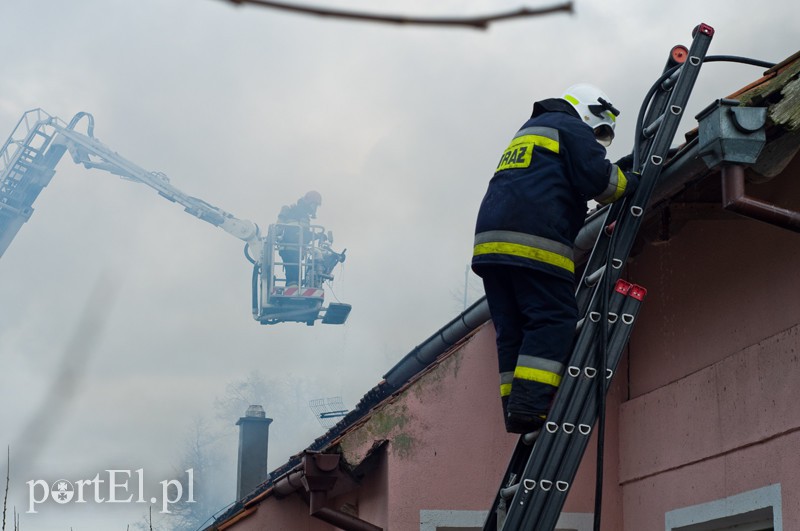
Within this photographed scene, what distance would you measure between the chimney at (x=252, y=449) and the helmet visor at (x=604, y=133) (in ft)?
37.9

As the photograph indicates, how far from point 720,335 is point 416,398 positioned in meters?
2.12

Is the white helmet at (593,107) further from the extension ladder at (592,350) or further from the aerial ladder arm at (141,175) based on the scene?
the aerial ladder arm at (141,175)

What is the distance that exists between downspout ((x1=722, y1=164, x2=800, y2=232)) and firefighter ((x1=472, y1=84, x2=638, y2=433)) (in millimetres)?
309

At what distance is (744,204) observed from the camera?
3.74 meters

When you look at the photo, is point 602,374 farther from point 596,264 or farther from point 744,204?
point 744,204

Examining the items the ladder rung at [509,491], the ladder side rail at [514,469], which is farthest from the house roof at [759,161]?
the ladder rung at [509,491]

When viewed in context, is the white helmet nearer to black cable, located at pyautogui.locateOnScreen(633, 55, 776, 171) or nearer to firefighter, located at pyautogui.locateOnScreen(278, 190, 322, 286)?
black cable, located at pyautogui.locateOnScreen(633, 55, 776, 171)

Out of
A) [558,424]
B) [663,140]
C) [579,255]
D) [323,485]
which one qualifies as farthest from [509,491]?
[323,485]

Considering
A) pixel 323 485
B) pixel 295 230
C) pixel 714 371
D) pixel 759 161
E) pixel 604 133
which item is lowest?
pixel 323 485

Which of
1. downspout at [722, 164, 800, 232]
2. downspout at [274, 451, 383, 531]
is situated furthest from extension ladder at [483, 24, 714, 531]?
downspout at [274, 451, 383, 531]

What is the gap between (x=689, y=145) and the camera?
3.92 m

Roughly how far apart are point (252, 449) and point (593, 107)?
12.1 m

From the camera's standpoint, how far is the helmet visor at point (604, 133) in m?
4.14

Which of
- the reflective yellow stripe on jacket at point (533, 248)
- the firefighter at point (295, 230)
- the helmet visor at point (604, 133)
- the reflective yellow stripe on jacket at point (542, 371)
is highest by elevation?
the firefighter at point (295, 230)
